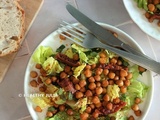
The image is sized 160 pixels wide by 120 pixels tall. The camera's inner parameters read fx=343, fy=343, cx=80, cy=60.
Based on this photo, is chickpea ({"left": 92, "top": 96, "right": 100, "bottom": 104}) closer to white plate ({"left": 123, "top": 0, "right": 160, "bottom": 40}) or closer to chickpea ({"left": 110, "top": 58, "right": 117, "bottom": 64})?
chickpea ({"left": 110, "top": 58, "right": 117, "bottom": 64})

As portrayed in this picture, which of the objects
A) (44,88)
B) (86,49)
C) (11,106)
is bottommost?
(11,106)

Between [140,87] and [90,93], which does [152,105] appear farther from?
[90,93]

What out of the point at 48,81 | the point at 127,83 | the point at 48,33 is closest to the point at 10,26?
the point at 48,33

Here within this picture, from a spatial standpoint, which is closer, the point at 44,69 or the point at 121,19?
the point at 44,69

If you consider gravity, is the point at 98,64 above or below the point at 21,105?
above

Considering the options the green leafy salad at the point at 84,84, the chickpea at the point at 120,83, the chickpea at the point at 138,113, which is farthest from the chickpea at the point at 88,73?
the chickpea at the point at 138,113

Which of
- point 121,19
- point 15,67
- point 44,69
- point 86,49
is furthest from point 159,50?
point 15,67
